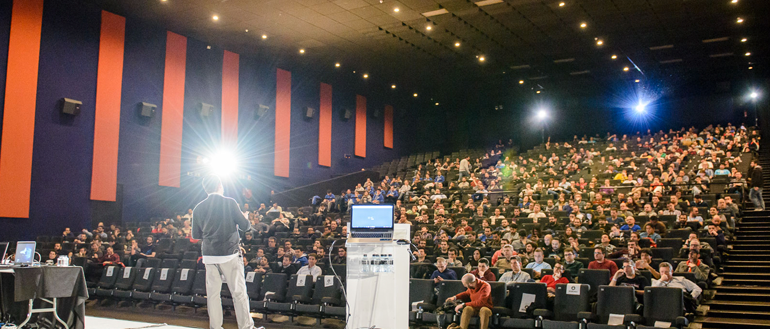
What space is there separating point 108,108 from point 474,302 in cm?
1075

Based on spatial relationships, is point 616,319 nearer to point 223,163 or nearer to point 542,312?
point 542,312

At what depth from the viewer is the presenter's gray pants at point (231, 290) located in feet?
14.2

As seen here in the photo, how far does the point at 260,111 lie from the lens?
16.8 meters

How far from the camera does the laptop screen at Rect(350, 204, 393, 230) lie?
4.54m

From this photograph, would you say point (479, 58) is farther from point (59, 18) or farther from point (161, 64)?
point (59, 18)

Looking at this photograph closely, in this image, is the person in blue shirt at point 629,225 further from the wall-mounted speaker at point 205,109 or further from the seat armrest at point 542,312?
the wall-mounted speaker at point 205,109

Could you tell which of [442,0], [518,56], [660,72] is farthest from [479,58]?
[660,72]

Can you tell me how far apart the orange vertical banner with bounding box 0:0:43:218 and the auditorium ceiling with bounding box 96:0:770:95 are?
175 cm

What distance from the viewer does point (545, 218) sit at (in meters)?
9.98

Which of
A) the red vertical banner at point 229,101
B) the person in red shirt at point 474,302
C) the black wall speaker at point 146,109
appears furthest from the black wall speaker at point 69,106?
the person in red shirt at point 474,302

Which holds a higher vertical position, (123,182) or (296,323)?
(123,182)

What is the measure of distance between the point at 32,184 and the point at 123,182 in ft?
6.27

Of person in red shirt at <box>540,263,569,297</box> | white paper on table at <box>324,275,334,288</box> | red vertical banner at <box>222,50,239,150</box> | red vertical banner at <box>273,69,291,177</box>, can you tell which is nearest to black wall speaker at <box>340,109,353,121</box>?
red vertical banner at <box>273,69,291,177</box>

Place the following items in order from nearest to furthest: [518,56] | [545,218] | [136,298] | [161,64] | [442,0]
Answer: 1. [136,298]
2. [545,218]
3. [442,0]
4. [161,64]
5. [518,56]
